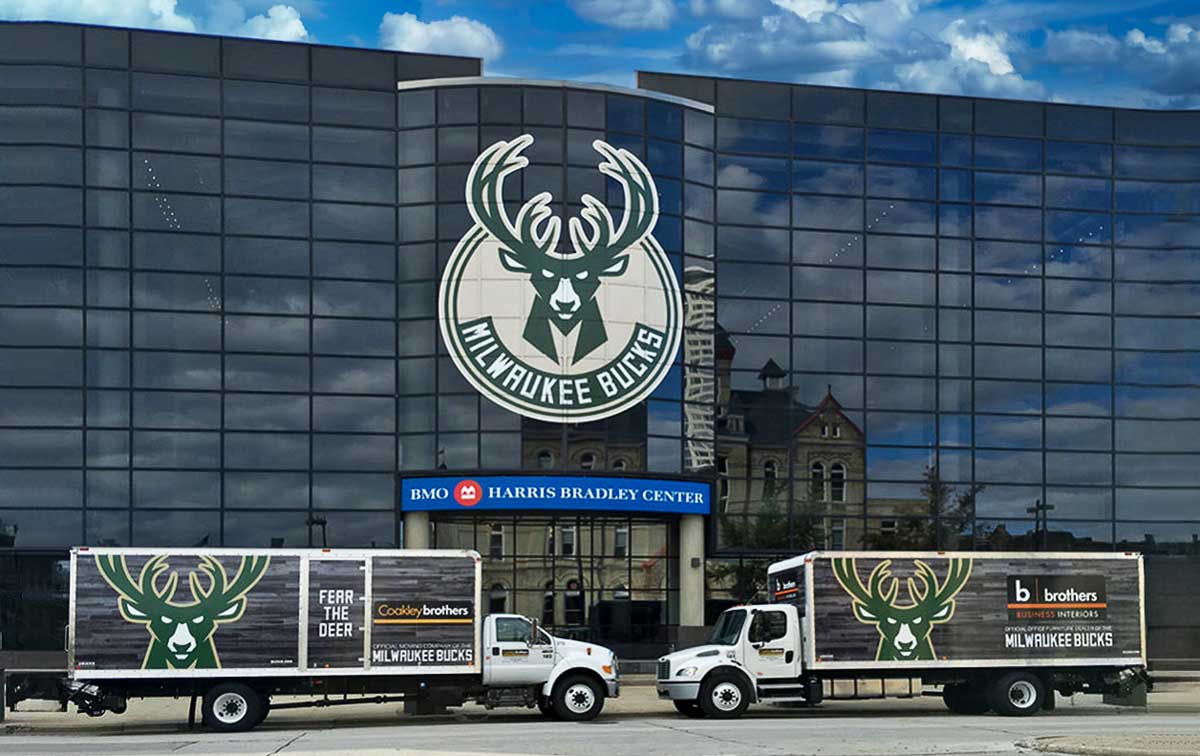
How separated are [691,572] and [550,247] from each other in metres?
10.3

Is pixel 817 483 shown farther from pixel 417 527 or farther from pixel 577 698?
pixel 577 698

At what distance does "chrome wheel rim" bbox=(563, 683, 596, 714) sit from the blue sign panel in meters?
15.0

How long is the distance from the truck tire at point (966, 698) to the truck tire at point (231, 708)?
13788 millimetres

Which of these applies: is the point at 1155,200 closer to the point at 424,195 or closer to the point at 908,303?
the point at 908,303

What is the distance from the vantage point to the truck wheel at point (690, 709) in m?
31.9

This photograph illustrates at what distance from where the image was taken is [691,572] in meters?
48.1

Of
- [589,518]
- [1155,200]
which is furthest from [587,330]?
[1155,200]

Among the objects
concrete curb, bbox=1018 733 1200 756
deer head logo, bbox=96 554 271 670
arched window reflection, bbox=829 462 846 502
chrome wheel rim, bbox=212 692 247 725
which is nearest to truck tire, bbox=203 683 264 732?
chrome wheel rim, bbox=212 692 247 725

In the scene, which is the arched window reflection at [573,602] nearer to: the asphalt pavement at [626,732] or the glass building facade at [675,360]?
the glass building facade at [675,360]

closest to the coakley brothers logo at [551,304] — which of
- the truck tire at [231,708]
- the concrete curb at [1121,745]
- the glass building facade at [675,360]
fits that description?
the glass building facade at [675,360]

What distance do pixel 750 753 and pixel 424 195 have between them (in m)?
27.6

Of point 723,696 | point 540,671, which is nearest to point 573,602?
point 723,696

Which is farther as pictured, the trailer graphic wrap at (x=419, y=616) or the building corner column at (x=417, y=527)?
the building corner column at (x=417, y=527)

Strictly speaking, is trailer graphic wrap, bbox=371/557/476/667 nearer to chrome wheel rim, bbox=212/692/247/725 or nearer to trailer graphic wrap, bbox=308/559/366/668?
trailer graphic wrap, bbox=308/559/366/668
